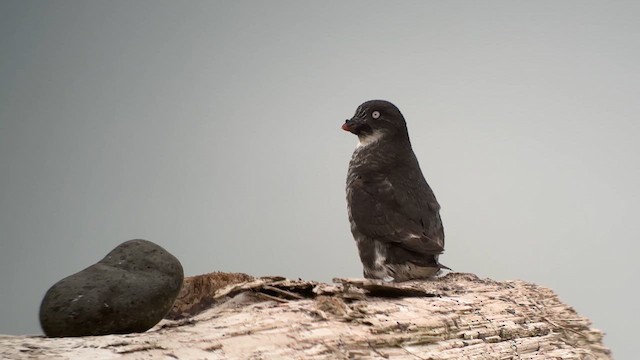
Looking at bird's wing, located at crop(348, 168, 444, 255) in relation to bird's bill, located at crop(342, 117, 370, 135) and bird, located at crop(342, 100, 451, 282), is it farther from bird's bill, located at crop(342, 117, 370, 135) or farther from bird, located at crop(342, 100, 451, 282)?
bird's bill, located at crop(342, 117, 370, 135)

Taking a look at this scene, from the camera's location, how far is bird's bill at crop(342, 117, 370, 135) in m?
5.98

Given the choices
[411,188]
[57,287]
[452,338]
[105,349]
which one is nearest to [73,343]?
[105,349]

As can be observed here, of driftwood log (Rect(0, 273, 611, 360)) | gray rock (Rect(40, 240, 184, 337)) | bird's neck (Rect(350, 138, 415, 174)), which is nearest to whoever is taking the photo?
driftwood log (Rect(0, 273, 611, 360))

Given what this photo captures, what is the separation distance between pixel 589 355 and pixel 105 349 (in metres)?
3.25

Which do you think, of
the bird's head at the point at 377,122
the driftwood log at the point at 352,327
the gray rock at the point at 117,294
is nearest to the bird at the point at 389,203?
the bird's head at the point at 377,122

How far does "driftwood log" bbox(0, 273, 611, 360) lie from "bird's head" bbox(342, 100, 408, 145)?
1.49 metres

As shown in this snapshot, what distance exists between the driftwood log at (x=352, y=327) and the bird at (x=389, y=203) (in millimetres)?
317

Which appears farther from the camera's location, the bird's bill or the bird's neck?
the bird's bill

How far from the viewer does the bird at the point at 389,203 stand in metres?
5.29

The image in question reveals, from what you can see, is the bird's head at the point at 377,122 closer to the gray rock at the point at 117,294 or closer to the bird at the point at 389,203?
the bird at the point at 389,203

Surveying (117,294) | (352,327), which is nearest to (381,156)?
(352,327)

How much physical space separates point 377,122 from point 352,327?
2522 mm

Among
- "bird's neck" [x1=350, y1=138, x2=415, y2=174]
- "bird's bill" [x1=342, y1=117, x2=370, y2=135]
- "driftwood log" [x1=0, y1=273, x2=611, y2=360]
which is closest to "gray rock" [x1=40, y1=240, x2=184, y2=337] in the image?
"driftwood log" [x1=0, y1=273, x2=611, y2=360]

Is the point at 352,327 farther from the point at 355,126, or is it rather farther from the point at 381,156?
the point at 355,126
